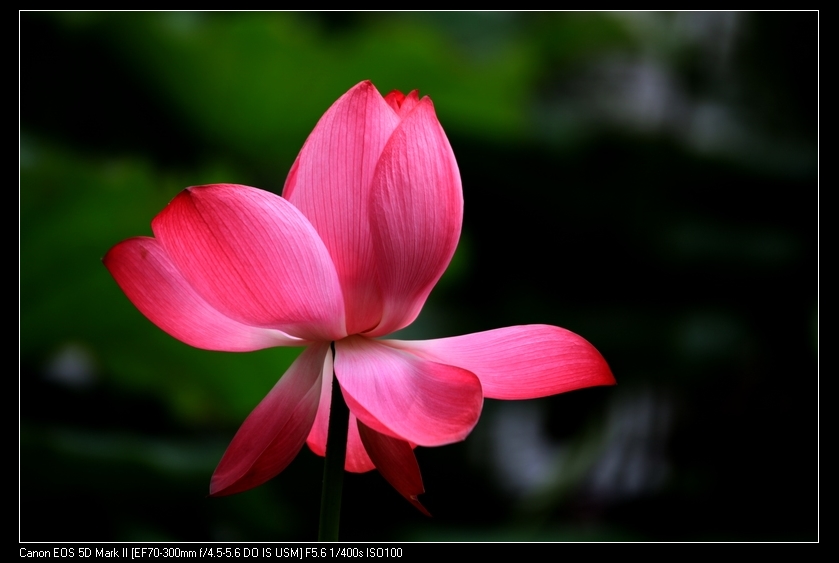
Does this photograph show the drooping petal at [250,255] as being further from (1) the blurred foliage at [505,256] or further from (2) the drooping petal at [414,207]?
(1) the blurred foliage at [505,256]

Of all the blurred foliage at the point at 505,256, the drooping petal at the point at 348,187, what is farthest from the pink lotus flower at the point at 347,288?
the blurred foliage at the point at 505,256

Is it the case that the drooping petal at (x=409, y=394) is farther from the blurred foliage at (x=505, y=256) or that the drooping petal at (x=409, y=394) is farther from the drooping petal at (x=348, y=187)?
the blurred foliage at (x=505, y=256)

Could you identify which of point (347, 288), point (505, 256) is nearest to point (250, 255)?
point (347, 288)

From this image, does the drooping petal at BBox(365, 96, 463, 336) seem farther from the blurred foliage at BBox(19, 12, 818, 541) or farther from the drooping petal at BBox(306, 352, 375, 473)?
the blurred foliage at BBox(19, 12, 818, 541)

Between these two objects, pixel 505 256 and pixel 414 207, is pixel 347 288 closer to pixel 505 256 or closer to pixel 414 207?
pixel 414 207

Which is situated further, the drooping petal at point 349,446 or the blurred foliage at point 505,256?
the blurred foliage at point 505,256

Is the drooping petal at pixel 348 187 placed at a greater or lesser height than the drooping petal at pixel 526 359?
greater
